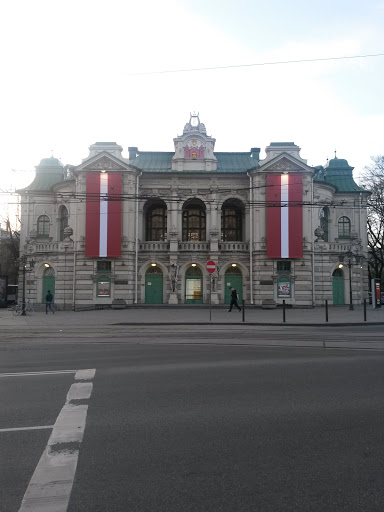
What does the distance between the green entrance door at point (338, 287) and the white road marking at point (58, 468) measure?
118 ft

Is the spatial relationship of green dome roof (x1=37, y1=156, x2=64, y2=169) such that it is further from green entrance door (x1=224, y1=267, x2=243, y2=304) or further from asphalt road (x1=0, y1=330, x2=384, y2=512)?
asphalt road (x1=0, y1=330, x2=384, y2=512)

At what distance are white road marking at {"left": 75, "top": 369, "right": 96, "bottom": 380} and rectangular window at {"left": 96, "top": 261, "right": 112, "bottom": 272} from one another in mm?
29673

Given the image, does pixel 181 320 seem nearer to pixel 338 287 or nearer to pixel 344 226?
pixel 338 287

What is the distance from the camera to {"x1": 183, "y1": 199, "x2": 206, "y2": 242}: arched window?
42.0m

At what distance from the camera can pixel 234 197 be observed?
39781 millimetres

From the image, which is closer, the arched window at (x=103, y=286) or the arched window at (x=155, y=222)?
the arched window at (x=103, y=286)

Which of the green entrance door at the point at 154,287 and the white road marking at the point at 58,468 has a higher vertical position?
the green entrance door at the point at 154,287

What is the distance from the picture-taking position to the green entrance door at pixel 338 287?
3900 cm

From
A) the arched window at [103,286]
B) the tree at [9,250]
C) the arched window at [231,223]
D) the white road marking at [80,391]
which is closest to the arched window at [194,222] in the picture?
the arched window at [231,223]

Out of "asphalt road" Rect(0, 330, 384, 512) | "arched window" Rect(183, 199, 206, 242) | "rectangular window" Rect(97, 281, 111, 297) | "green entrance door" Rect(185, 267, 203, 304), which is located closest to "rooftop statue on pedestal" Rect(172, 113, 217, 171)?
"arched window" Rect(183, 199, 206, 242)

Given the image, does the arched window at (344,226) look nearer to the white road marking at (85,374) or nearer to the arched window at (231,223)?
the arched window at (231,223)

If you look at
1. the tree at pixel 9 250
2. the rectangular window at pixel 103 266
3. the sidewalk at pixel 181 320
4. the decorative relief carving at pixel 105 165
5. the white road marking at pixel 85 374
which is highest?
the decorative relief carving at pixel 105 165

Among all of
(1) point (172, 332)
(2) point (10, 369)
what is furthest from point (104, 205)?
(2) point (10, 369)

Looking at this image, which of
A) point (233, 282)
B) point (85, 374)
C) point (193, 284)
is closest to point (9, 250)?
point (193, 284)
